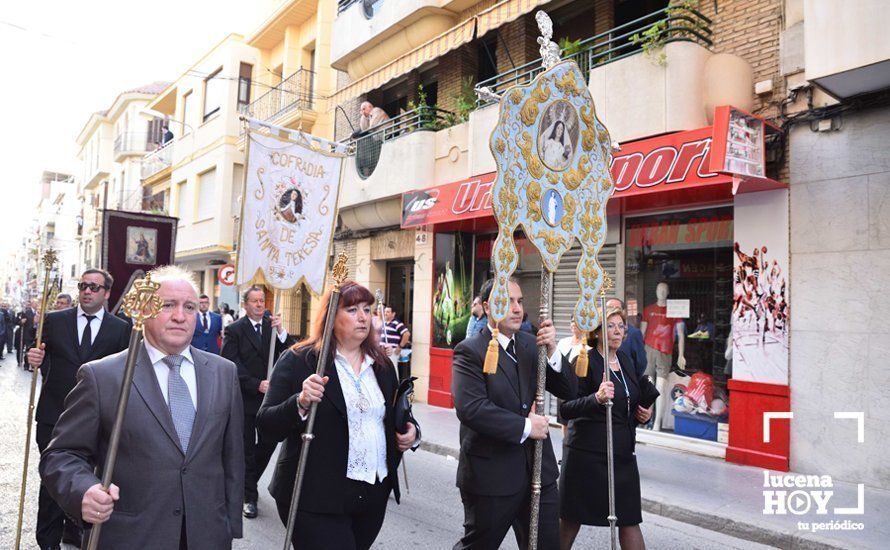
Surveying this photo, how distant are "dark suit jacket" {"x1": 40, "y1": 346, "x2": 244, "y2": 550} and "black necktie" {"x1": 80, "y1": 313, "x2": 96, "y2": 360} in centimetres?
279

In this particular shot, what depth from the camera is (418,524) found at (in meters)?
5.94

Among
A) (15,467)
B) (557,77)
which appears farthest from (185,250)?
(557,77)

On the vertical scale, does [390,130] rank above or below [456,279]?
above

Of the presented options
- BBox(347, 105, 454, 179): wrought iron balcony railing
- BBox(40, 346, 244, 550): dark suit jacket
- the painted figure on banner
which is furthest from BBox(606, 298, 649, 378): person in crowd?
BBox(347, 105, 454, 179): wrought iron balcony railing

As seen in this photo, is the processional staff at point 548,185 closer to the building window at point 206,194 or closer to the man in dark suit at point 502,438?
the man in dark suit at point 502,438

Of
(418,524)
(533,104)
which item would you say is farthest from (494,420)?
(418,524)

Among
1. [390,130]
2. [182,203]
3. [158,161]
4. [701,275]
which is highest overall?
[158,161]

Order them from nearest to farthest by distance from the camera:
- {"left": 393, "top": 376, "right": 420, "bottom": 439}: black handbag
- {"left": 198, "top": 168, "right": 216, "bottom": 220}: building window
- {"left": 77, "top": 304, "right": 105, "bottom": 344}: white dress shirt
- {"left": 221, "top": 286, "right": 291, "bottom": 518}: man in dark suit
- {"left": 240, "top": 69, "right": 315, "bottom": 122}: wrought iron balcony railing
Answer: {"left": 393, "top": 376, "right": 420, "bottom": 439}: black handbag, {"left": 77, "top": 304, "right": 105, "bottom": 344}: white dress shirt, {"left": 221, "top": 286, "right": 291, "bottom": 518}: man in dark suit, {"left": 240, "top": 69, "right": 315, "bottom": 122}: wrought iron balcony railing, {"left": 198, "top": 168, "right": 216, "bottom": 220}: building window

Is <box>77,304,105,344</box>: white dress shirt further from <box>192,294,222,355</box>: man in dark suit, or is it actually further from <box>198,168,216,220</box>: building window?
<box>198,168,216,220</box>: building window

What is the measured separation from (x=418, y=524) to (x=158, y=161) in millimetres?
28141

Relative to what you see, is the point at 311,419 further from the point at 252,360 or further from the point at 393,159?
the point at 393,159

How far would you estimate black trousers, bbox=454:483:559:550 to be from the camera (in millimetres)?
3506

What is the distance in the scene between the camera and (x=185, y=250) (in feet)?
84.4

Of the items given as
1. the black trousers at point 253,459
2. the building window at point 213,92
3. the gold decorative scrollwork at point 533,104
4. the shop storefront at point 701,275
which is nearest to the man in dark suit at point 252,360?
the black trousers at point 253,459
